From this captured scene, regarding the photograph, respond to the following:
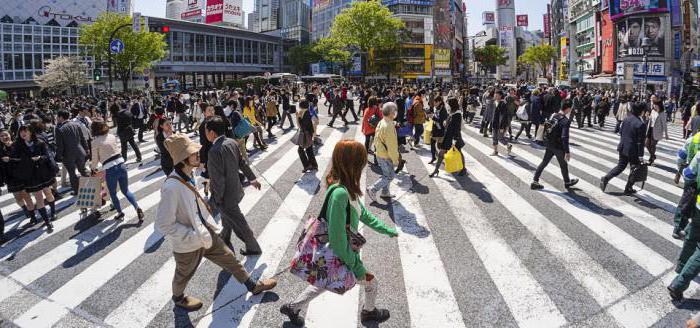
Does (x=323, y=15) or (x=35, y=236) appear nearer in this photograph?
(x=35, y=236)

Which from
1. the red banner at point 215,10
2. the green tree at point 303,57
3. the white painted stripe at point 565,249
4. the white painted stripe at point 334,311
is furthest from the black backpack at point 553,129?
the red banner at point 215,10

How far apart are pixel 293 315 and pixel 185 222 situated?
1211mm

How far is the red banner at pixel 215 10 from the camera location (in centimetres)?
8969

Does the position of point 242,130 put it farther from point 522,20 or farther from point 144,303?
point 522,20

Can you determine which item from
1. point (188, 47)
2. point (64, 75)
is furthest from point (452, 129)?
point (188, 47)

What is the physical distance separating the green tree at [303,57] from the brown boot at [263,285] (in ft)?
277

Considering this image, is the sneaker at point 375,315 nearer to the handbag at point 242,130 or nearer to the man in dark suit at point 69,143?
the handbag at point 242,130

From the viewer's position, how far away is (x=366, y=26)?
48531 millimetres

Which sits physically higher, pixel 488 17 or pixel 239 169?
pixel 488 17

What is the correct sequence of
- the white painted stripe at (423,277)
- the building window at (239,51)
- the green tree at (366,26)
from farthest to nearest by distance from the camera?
1. the building window at (239,51)
2. the green tree at (366,26)
3. the white painted stripe at (423,277)

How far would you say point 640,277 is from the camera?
441cm

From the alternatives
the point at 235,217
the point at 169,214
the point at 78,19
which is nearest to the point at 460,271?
the point at 235,217

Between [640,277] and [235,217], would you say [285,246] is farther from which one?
[640,277]

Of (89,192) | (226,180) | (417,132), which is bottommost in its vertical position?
(89,192)
